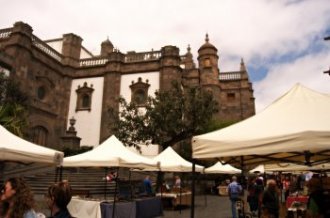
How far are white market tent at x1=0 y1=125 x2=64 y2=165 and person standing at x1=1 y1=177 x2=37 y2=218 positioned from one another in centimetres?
194

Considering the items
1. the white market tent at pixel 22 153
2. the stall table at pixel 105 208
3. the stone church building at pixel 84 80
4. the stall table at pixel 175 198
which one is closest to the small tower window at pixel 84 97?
the stone church building at pixel 84 80

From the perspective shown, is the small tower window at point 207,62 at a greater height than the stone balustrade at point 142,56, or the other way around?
the small tower window at point 207,62

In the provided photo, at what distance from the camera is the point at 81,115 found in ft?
105

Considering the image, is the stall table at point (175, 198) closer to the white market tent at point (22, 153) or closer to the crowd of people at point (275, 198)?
the crowd of people at point (275, 198)

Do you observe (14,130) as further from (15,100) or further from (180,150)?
(180,150)

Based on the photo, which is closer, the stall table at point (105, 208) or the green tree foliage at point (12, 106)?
the stall table at point (105, 208)

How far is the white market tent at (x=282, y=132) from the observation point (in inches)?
157

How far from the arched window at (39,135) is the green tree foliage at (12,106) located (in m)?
5.04

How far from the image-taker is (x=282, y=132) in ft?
14.0

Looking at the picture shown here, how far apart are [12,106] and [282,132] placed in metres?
16.0

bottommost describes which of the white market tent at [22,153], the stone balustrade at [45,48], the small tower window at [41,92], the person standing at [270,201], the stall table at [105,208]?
the stall table at [105,208]

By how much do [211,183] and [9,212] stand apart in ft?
90.7

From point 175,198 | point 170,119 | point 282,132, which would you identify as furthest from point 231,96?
point 282,132

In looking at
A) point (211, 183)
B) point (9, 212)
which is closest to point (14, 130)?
point (9, 212)
